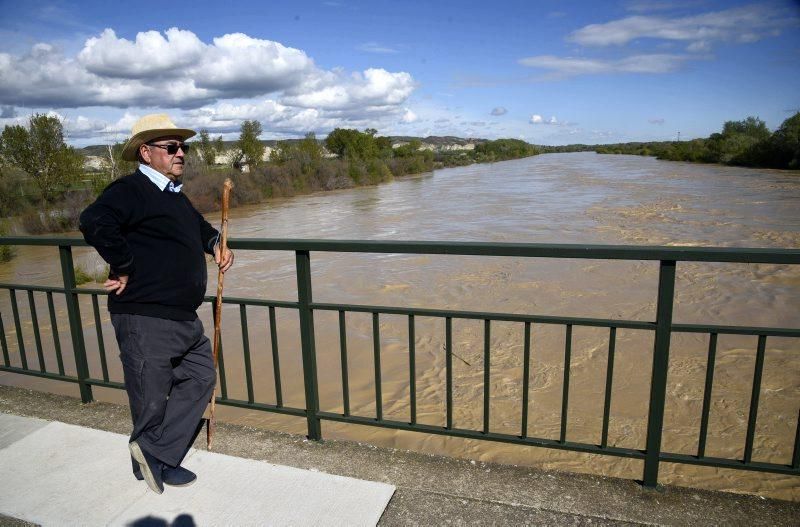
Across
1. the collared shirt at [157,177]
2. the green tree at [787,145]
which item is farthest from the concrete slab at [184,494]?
the green tree at [787,145]

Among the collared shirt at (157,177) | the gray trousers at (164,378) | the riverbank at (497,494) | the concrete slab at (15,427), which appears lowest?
the concrete slab at (15,427)

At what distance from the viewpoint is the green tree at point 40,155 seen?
99.5ft

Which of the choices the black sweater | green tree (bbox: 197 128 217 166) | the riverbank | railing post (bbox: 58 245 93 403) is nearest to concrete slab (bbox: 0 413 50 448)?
railing post (bbox: 58 245 93 403)

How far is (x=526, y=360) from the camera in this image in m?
2.85

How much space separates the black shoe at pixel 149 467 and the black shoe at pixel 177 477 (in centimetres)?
13

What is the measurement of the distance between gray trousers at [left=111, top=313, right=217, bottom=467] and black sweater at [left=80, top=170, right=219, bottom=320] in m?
0.07

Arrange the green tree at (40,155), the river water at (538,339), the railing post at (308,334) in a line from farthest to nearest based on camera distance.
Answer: the green tree at (40,155), the river water at (538,339), the railing post at (308,334)

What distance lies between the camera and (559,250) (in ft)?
8.45

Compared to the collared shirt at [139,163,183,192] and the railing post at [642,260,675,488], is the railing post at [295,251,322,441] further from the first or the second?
the railing post at [642,260,675,488]

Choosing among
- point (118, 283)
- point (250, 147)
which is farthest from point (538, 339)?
point (250, 147)

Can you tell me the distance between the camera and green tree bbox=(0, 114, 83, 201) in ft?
99.5

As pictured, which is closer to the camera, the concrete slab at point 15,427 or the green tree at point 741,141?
the concrete slab at point 15,427

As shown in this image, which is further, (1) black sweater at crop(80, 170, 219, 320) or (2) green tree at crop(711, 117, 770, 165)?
(2) green tree at crop(711, 117, 770, 165)

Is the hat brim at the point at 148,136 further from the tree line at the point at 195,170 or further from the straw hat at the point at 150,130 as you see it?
the tree line at the point at 195,170
